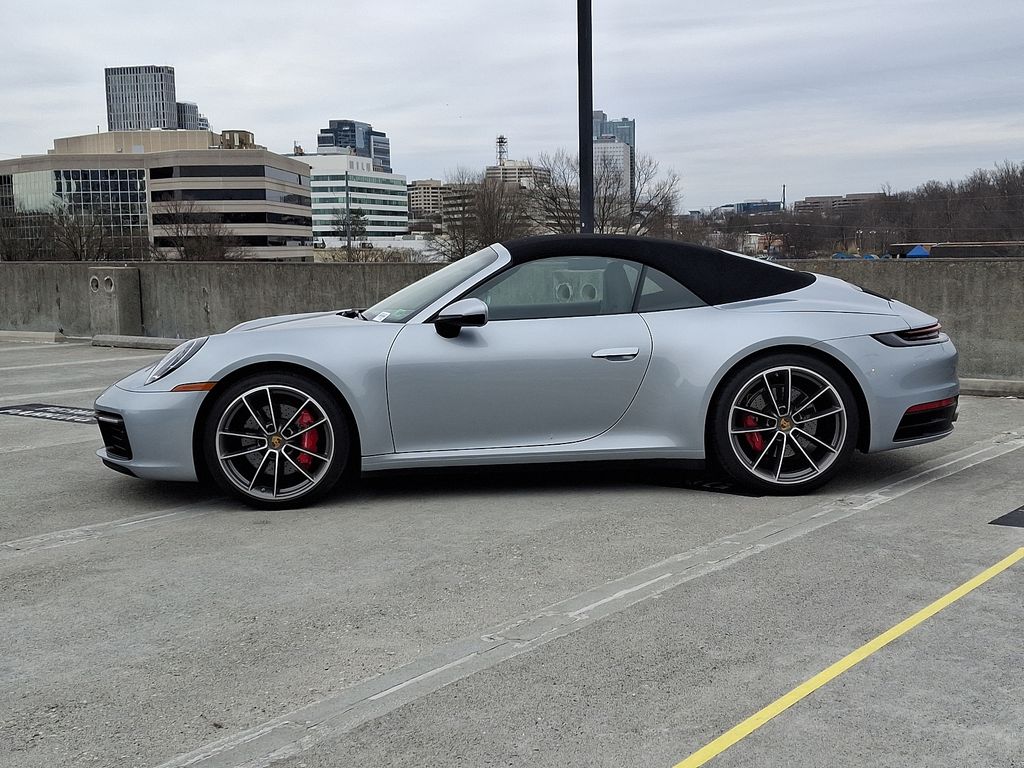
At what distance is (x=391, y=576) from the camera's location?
4.07 m

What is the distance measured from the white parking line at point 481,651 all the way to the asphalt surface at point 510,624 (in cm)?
1

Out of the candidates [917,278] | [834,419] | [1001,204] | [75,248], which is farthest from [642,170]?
[834,419]

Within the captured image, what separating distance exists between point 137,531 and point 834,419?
344 cm

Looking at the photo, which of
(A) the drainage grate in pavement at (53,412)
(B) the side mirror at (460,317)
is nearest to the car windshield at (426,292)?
(B) the side mirror at (460,317)

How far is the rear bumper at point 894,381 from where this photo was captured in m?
5.27

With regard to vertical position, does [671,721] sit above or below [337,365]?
below

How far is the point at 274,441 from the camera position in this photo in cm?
514

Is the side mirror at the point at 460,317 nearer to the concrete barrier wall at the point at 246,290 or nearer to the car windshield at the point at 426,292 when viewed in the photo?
the car windshield at the point at 426,292

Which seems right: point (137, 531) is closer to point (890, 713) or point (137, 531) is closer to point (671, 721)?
point (671, 721)

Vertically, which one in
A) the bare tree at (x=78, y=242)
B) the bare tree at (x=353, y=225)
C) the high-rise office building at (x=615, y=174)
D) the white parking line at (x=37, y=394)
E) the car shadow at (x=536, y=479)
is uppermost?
the bare tree at (x=353, y=225)

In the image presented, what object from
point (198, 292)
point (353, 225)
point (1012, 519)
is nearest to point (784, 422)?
point (1012, 519)

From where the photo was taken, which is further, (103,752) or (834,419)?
(834,419)

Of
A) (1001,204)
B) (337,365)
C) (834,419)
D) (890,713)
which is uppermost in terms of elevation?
(1001,204)

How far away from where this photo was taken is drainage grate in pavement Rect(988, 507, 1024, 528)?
4677 millimetres
